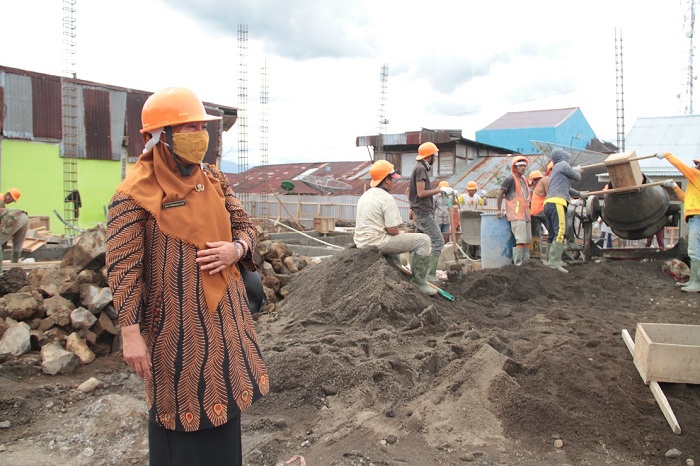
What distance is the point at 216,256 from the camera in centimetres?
217

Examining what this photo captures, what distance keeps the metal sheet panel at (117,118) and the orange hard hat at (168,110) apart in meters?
17.7

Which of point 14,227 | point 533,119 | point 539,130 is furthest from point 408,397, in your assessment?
point 533,119

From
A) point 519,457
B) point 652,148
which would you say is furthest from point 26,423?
point 652,148

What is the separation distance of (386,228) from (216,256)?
175 inches

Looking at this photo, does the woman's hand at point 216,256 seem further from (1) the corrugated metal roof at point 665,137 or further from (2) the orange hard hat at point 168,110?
(1) the corrugated metal roof at point 665,137

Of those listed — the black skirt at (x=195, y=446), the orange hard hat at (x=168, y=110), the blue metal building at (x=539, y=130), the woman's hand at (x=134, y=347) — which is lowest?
the black skirt at (x=195, y=446)

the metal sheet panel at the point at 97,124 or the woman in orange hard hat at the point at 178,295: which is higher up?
the metal sheet panel at the point at 97,124

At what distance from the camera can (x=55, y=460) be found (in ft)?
11.6

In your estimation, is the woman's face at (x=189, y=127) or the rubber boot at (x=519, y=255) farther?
the rubber boot at (x=519, y=255)

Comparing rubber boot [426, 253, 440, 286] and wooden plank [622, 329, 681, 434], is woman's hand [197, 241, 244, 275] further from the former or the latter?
rubber boot [426, 253, 440, 286]

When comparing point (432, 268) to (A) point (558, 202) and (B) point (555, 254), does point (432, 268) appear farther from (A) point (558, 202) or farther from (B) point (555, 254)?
(A) point (558, 202)

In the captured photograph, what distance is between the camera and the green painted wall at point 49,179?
1630cm

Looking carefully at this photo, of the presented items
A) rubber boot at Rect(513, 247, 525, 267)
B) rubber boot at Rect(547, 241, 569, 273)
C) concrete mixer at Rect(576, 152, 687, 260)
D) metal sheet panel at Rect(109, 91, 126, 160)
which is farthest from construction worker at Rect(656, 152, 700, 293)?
metal sheet panel at Rect(109, 91, 126, 160)

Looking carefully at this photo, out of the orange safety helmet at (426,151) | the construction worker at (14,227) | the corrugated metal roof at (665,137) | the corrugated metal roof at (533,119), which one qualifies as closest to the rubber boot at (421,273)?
the orange safety helmet at (426,151)
